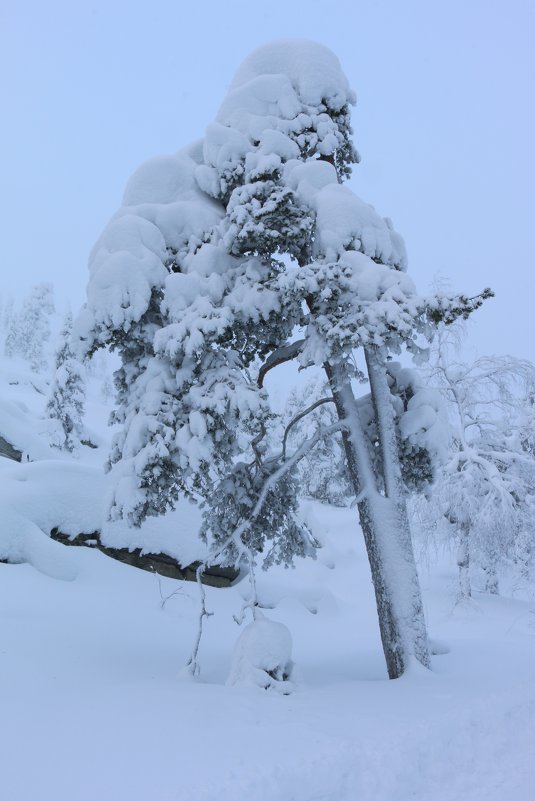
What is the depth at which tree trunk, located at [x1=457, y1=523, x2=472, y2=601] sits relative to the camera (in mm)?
17109

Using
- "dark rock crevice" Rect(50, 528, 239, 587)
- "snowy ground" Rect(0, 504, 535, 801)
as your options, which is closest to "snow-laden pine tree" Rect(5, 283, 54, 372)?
"dark rock crevice" Rect(50, 528, 239, 587)

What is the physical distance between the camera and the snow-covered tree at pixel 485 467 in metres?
16.1

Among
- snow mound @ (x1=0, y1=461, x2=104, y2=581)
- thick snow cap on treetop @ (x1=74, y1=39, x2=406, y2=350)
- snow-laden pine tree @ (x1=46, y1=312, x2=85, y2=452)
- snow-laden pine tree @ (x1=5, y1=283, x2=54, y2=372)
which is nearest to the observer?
thick snow cap on treetop @ (x1=74, y1=39, x2=406, y2=350)

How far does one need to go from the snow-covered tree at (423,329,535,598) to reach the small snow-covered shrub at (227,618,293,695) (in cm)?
979

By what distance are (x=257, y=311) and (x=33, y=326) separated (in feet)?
232

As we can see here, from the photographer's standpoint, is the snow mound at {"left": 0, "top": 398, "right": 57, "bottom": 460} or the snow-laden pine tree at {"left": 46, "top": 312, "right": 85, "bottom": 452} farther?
the snow-laden pine tree at {"left": 46, "top": 312, "right": 85, "bottom": 452}

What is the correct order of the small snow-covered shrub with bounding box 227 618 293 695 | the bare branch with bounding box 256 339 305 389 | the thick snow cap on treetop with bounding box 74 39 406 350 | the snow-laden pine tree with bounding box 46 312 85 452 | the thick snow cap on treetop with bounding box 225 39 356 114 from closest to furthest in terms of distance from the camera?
the small snow-covered shrub with bounding box 227 618 293 695 < the thick snow cap on treetop with bounding box 74 39 406 350 < the bare branch with bounding box 256 339 305 389 < the thick snow cap on treetop with bounding box 225 39 356 114 < the snow-laden pine tree with bounding box 46 312 85 452

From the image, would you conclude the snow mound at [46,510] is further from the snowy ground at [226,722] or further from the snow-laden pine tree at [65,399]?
the snow-laden pine tree at [65,399]

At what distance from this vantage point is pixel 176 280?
7.60 m

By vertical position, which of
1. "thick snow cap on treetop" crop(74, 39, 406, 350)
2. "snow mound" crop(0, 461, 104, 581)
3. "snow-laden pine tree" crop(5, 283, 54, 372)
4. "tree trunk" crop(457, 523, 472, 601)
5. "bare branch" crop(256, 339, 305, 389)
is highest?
"snow-laden pine tree" crop(5, 283, 54, 372)

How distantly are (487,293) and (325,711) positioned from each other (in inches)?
196

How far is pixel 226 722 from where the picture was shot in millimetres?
5148

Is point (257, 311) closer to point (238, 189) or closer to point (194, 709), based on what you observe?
point (238, 189)

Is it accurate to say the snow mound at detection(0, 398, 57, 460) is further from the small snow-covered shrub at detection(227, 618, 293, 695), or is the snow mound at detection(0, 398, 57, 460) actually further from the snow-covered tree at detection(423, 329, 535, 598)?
the small snow-covered shrub at detection(227, 618, 293, 695)
